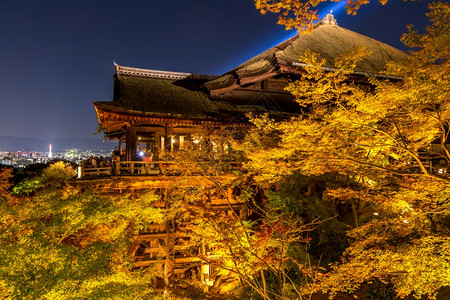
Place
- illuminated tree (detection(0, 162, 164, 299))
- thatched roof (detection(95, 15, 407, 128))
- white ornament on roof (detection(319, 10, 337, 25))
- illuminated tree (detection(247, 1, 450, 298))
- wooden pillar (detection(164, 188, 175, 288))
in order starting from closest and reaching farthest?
illuminated tree (detection(0, 162, 164, 299)) → illuminated tree (detection(247, 1, 450, 298)) → wooden pillar (detection(164, 188, 175, 288)) → thatched roof (detection(95, 15, 407, 128)) → white ornament on roof (detection(319, 10, 337, 25))

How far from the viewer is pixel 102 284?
5.22 meters

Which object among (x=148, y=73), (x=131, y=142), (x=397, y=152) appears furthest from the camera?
(x=148, y=73)

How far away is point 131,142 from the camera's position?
529 inches

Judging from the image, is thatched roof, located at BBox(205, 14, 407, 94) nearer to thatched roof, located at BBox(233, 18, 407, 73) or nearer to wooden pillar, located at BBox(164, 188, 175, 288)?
thatched roof, located at BBox(233, 18, 407, 73)

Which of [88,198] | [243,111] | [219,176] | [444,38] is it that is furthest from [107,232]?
[444,38]

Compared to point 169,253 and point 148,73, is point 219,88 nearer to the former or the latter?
point 148,73

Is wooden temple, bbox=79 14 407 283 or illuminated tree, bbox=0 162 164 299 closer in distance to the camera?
illuminated tree, bbox=0 162 164 299

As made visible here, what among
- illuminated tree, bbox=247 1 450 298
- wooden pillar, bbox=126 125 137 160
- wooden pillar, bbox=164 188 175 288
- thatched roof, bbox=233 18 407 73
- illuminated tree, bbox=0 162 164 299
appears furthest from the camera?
thatched roof, bbox=233 18 407 73

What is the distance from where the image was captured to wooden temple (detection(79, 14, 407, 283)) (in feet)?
42.6

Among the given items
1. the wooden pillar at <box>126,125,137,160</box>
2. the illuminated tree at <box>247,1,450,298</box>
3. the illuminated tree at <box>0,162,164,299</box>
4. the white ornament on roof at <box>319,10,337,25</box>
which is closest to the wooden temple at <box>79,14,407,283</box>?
the wooden pillar at <box>126,125,137,160</box>

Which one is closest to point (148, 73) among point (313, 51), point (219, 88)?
point (219, 88)

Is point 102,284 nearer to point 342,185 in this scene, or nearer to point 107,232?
point 107,232

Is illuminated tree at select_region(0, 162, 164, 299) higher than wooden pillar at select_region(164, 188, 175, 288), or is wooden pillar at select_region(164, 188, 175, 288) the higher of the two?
illuminated tree at select_region(0, 162, 164, 299)

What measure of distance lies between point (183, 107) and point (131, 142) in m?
3.19
